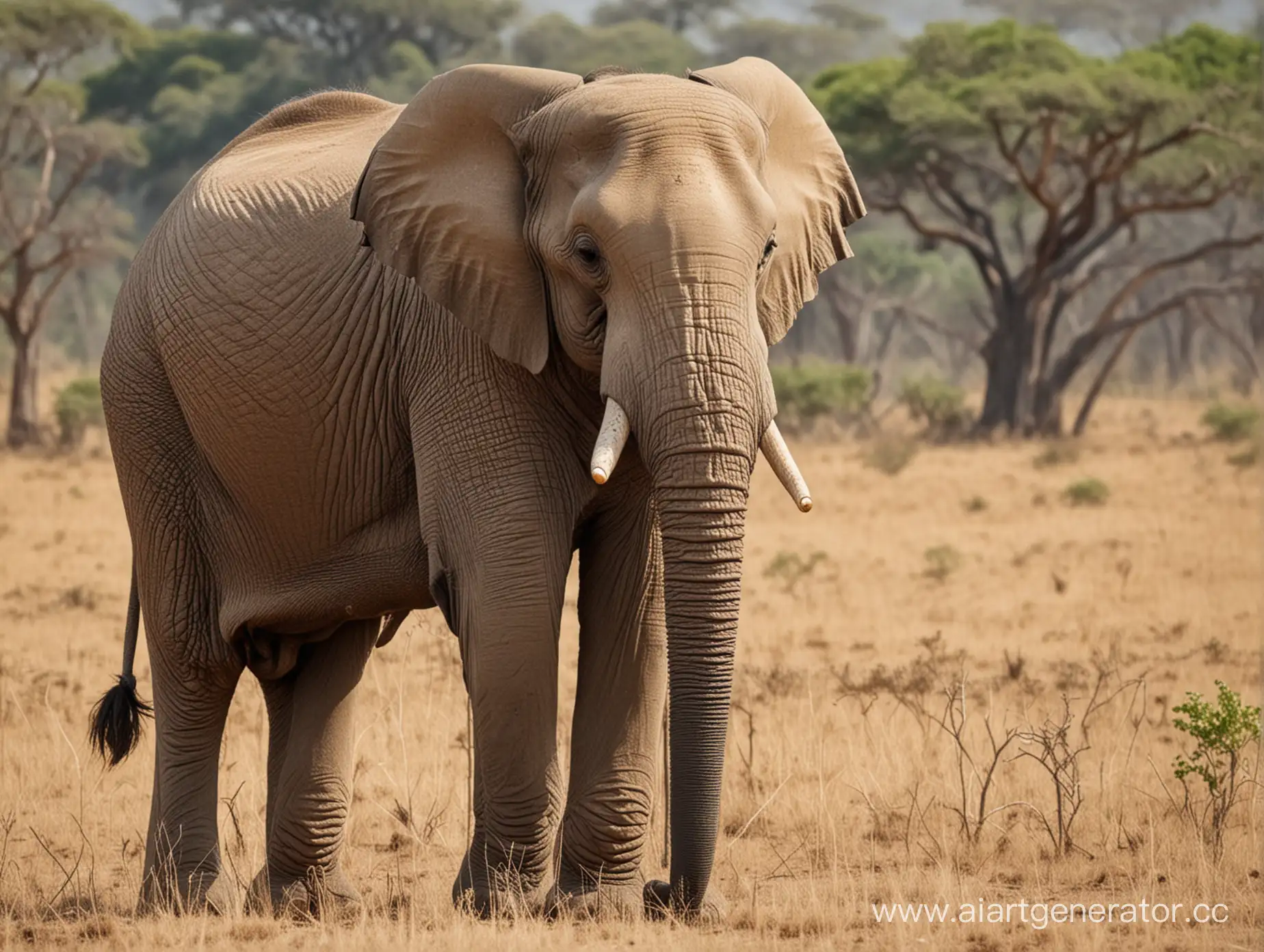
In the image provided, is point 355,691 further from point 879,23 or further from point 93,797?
point 879,23

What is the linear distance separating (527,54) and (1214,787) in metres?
40.2

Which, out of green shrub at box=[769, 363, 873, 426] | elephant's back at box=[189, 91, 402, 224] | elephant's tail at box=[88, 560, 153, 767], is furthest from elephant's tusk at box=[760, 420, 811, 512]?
green shrub at box=[769, 363, 873, 426]

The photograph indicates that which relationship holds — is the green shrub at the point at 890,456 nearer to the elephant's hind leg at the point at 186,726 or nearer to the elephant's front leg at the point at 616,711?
the elephant's hind leg at the point at 186,726

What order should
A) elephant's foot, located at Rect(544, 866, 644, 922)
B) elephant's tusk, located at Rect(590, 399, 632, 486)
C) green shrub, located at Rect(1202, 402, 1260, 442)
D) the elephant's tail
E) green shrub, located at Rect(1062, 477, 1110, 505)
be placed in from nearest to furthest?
elephant's tusk, located at Rect(590, 399, 632, 486) < elephant's foot, located at Rect(544, 866, 644, 922) < the elephant's tail < green shrub, located at Rect(1062, 477, 1110, 505) < green shrub, located at Rect(1202, 402, 1260, 442)

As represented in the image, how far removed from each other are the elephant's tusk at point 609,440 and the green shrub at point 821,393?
22.6 m

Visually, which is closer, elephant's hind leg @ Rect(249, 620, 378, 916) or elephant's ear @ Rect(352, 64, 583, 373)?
elephant's ear @ Rect(352, 64, 583, 373)

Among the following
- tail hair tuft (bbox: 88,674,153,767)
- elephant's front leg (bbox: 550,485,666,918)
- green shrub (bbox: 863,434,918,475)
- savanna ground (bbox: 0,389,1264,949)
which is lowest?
green shrub (bbox: 863,434,918,475)

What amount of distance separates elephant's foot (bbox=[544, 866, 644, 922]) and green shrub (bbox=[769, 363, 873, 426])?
22.2 meters

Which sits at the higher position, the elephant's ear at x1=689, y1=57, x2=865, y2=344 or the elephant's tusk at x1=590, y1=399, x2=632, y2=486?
the elephant's ear at x1=689, y1=57, x2=865, y2=344

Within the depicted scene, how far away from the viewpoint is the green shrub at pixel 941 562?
1345cm

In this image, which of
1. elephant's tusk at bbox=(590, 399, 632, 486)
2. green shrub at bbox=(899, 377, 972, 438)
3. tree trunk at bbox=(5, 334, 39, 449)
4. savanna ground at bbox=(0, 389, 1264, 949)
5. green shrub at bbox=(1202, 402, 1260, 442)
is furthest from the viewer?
green shrub at bbox=(899, 377, 972, 438)

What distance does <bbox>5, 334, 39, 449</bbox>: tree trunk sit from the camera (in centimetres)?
2470

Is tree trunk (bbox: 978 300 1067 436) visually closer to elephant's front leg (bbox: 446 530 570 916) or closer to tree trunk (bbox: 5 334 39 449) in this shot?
tree trunk (bbox: 5 334 39 449)

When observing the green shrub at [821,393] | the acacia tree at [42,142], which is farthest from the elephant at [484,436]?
the green shrub at [821,393]
